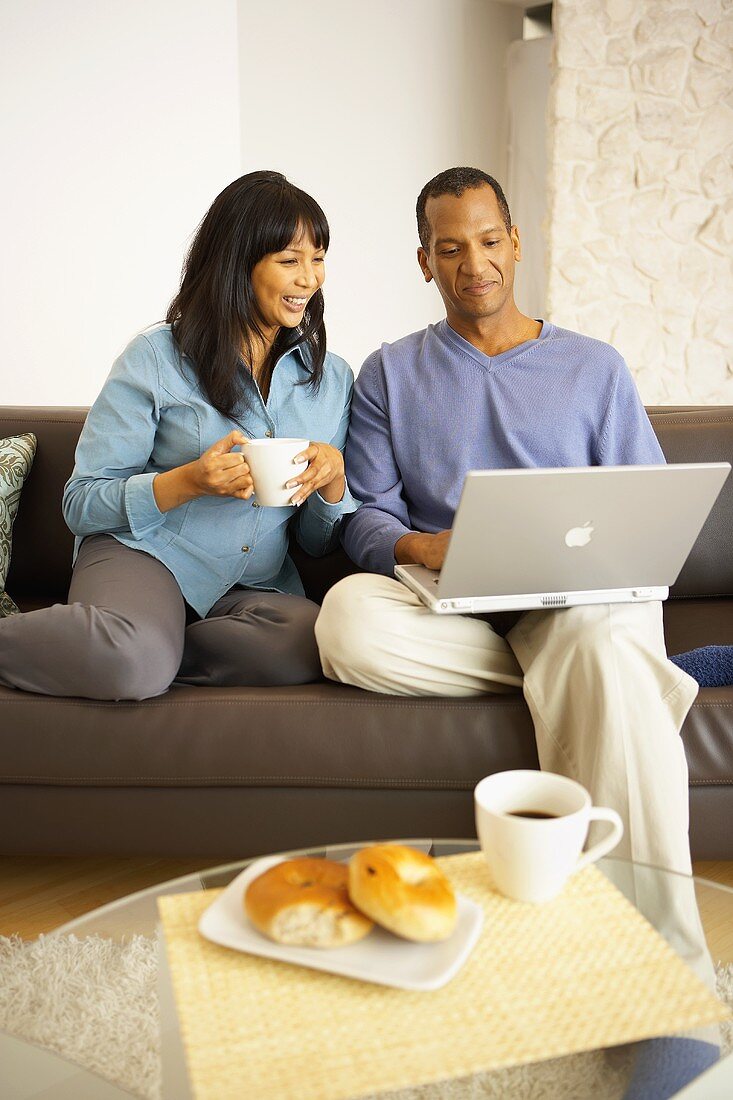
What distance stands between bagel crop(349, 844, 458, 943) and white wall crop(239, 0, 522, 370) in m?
4.42

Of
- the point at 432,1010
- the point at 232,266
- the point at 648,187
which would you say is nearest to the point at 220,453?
the point at 232,266

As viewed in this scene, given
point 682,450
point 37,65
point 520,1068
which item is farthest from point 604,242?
point 520,1068

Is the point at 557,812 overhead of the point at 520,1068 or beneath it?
overhead

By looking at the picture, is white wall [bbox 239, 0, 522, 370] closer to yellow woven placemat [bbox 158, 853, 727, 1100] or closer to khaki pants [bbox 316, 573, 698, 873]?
khaki pants [bbox 316, 573, 698, 873]

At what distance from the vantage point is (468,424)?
1.85 m

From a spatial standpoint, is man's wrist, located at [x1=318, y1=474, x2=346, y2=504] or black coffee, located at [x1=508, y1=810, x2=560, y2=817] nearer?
black coffee, located at [x1=508, y1=810, x2=560, y2=817]

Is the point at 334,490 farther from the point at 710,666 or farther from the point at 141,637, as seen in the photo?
the point at 710,666

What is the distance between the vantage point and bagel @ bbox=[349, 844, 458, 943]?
75 cm

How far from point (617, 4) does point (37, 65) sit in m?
2.54

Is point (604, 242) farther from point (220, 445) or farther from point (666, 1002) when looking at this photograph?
point (666, 1002)

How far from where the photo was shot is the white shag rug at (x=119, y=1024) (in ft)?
Answer: 2.85

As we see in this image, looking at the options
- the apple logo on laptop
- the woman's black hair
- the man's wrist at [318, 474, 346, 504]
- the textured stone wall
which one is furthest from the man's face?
the textured stone wall

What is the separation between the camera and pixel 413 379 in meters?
1.91

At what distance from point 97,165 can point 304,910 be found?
10.5 feet
